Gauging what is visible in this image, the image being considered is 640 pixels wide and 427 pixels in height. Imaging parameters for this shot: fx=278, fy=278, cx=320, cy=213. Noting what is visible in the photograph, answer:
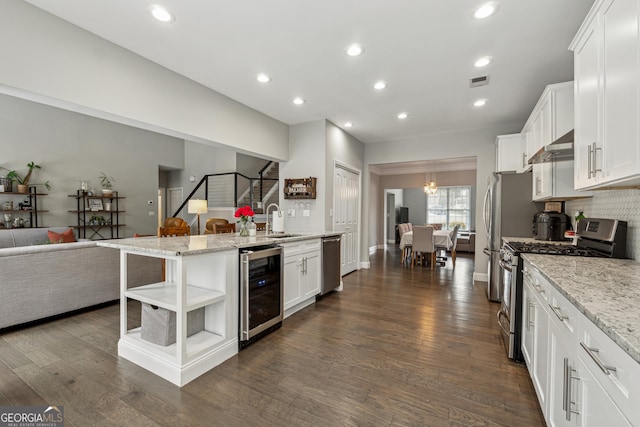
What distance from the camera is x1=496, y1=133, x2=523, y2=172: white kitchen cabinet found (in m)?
4.32

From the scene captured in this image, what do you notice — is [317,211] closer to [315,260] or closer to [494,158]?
[315,260]

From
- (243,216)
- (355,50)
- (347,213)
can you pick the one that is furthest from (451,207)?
(243,216)

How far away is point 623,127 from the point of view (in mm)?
1395

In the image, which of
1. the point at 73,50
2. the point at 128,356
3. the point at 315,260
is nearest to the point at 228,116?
the point at 73,50

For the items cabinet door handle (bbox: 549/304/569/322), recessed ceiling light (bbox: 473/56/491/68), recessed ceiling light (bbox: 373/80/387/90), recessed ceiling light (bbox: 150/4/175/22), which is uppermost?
recessed ceiling light (bbox: 373/80/387/90)

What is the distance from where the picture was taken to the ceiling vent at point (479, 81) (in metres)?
3.24

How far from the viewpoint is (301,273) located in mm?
3566

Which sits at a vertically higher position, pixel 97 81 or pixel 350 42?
pixel 350 42

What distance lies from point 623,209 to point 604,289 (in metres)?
1.42

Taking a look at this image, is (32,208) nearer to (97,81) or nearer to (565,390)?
(97,81)

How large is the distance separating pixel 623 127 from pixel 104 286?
490cm

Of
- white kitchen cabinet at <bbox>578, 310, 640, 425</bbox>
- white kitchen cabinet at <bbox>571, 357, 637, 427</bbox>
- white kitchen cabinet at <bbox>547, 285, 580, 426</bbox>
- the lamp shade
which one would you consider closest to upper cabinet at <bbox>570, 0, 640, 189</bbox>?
white kitchen cabinet at <bbox>547, 285, 580, 426</bbox>

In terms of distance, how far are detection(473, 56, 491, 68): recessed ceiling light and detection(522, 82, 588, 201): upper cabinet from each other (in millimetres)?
623

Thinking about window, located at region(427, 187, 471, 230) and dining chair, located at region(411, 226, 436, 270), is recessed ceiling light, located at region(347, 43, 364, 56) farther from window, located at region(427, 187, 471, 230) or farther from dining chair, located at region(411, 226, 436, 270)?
window, located at region(427, 187, 471, 230)
